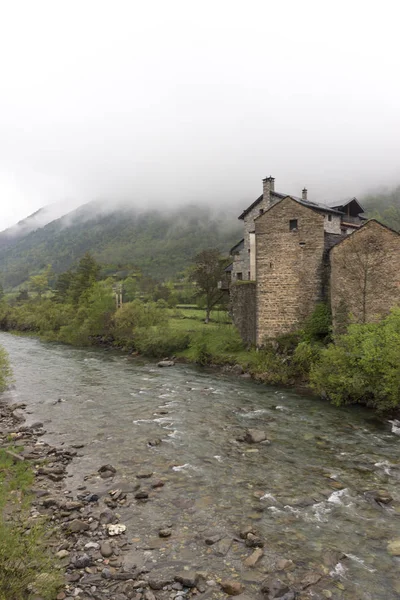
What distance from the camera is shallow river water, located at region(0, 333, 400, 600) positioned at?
9.38 m

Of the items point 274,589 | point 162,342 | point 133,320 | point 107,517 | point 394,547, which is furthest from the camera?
point 133,320

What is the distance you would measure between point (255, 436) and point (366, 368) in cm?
793

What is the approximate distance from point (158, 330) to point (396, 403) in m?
28.1

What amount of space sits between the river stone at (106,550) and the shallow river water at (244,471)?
27.9 inches

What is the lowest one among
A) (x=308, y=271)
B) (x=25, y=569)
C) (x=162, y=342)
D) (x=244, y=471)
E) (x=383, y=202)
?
(x=244, y=471)

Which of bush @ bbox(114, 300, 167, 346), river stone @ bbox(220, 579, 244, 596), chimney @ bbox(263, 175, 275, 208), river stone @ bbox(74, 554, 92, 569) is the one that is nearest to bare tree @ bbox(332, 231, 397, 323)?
chimney @ bbox(263, 175, 275, 208)

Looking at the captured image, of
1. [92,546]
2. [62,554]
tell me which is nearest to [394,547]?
[92,546]

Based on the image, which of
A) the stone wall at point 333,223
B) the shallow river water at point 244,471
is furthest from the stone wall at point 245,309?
the stone wall at point 333,223

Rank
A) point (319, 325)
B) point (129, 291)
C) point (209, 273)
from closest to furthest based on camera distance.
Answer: point (319, 325), point (209, 273), point (129, 291)

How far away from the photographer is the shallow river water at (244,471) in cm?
938

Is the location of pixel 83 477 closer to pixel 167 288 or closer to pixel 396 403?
pixel 396 403

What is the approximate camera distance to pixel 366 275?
89.9ft

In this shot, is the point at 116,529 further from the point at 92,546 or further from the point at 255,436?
the point at 255,436

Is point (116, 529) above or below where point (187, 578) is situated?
below
